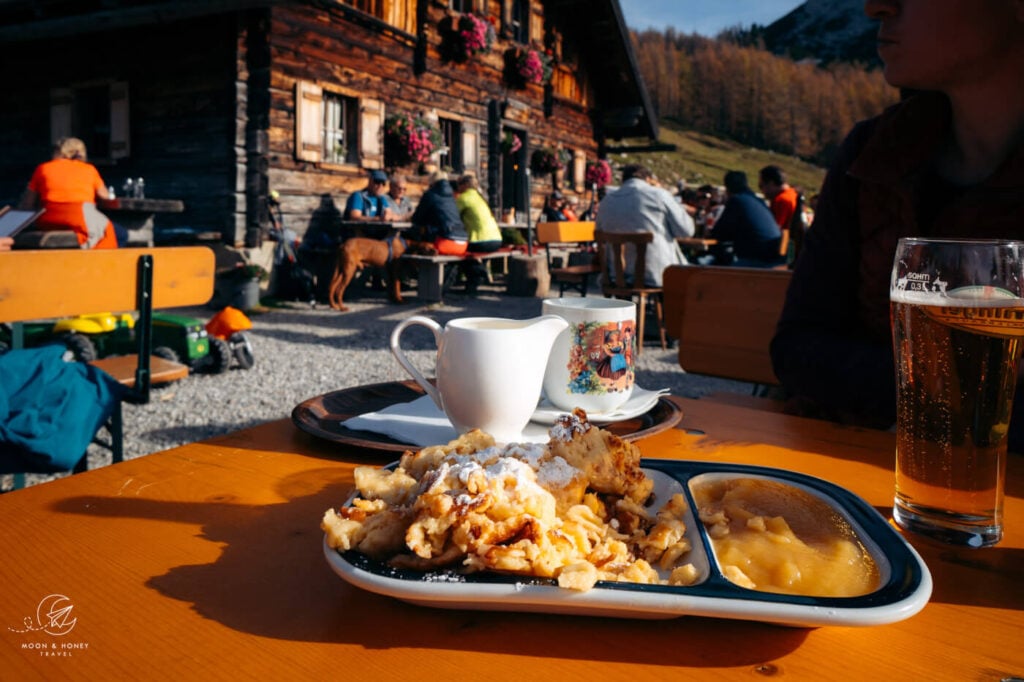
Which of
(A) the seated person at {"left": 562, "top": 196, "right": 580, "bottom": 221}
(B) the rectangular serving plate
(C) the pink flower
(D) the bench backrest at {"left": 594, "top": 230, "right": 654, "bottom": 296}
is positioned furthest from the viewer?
(C) the pink flower

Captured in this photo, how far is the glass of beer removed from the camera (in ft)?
2.61

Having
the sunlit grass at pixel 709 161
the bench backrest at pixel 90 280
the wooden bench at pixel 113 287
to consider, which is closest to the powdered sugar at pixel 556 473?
the wooden bench at pixel 113 287

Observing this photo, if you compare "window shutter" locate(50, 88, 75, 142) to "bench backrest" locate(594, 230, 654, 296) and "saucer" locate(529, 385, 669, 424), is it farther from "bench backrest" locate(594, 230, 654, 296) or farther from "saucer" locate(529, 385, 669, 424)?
"saucer" locate(529, 385, 669, 424)

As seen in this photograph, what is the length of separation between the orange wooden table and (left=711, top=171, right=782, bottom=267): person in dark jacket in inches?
249

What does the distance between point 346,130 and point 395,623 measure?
34.6 ft

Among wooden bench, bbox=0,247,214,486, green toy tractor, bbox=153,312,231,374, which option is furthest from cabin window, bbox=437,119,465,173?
wooden bench, bbox=0,247,214,486

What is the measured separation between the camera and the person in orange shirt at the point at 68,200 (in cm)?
655

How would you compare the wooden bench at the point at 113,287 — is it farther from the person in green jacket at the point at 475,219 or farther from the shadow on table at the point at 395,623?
the person in green jacket at the point at 475,219

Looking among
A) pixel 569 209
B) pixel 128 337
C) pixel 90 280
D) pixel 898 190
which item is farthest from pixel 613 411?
pixel 569 209

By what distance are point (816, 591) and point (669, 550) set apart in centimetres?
13

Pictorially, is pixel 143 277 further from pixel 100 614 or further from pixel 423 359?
pixel 423 359

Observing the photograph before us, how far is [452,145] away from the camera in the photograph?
12.5 m

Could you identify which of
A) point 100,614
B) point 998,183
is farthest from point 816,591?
point 998,183

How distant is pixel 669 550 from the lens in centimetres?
65
